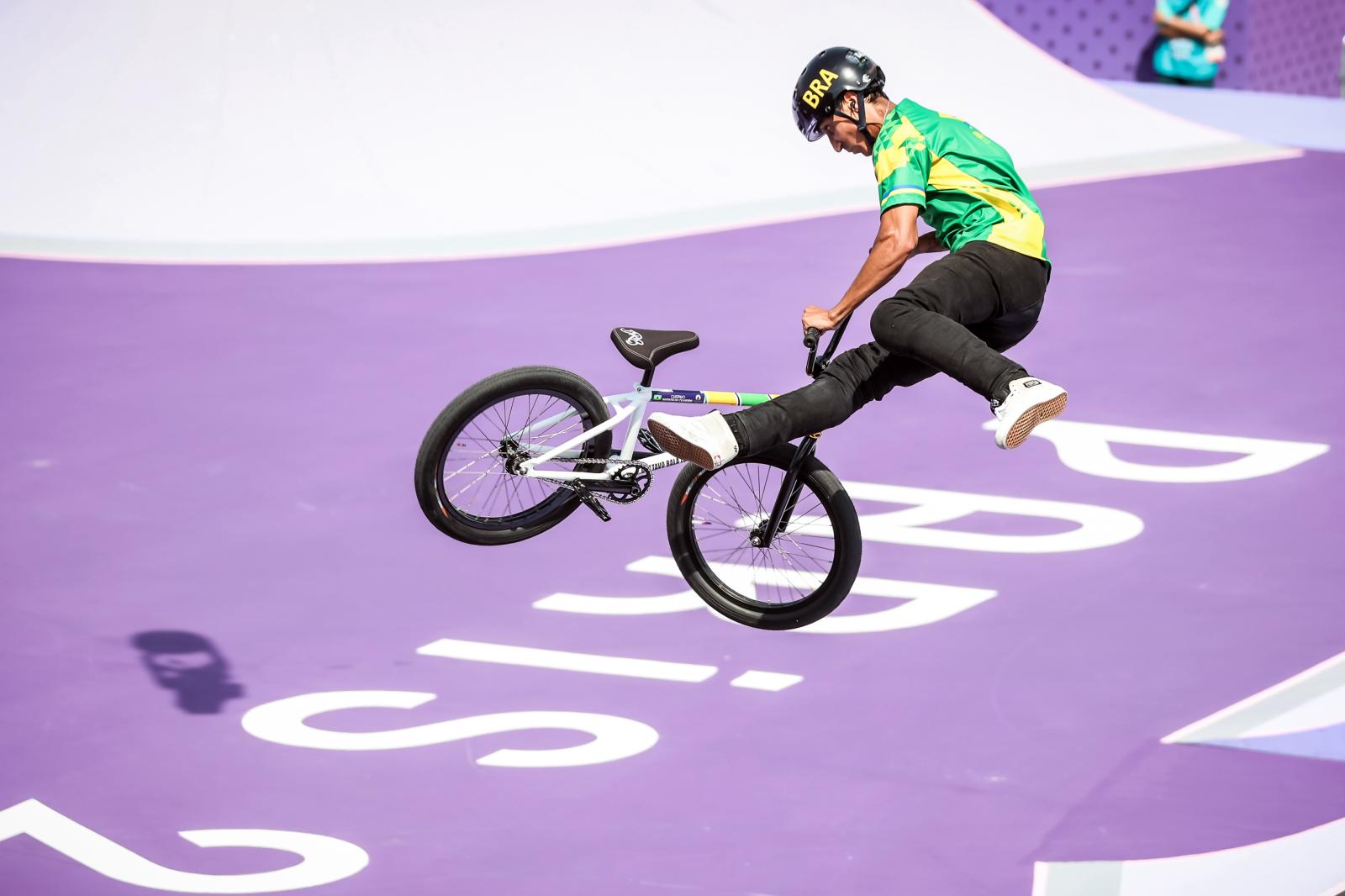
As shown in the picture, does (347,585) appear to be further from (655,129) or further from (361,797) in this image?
(655,129)


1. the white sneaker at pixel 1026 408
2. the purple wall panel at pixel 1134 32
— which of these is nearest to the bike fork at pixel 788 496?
the white sneaker at pixel 1026 408

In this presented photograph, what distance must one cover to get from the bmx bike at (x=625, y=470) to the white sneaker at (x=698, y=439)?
0.59 feet

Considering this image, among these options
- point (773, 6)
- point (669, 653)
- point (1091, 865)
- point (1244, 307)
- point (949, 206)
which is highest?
point (773, 6)

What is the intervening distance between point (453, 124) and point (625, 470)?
10628mm

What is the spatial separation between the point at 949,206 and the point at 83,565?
18.2ft

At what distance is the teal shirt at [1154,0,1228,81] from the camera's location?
19.6 metres

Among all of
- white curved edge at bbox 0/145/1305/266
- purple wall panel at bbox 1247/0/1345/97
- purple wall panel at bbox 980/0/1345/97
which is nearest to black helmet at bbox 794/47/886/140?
white curved edge at bbox 0/145/1305/266

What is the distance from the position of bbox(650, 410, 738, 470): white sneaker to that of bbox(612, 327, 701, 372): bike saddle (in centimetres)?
26

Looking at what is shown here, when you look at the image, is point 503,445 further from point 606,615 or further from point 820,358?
point 606,615

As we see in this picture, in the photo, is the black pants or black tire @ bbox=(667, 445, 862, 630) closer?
the black pants

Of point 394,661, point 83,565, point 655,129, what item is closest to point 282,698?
point 394,661

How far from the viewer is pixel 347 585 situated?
949cm

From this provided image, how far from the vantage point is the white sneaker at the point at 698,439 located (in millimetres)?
6414

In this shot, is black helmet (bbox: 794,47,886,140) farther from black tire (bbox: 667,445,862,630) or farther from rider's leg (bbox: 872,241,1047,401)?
black tire (bbox: 667,445,862,630)
